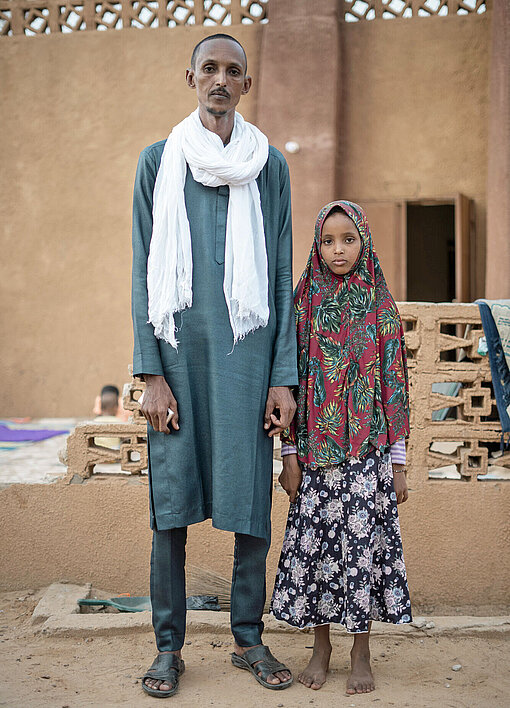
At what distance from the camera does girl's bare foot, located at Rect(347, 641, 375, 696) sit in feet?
8.23

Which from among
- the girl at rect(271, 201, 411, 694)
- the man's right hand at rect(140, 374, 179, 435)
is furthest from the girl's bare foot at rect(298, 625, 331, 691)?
the man's right hand at rect(140, 374, 179, 435)

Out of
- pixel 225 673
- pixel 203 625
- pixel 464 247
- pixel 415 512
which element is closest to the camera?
pixel 225 673

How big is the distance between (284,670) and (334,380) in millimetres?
1031

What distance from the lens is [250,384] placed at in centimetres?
249

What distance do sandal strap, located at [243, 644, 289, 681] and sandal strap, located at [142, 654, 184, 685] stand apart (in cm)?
26

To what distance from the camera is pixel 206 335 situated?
8.17ft

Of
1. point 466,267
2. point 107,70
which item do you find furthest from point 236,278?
point 107,70

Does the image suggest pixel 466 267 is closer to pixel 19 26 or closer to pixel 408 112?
pixel 408 112

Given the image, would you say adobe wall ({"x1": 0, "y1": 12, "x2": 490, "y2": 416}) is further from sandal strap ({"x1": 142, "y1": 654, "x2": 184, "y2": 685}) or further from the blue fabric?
sandal strap ({"x1": 142, "y1": 654, "x2": 184, "y2": 685})

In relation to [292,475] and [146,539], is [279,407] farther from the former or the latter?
[146,539]

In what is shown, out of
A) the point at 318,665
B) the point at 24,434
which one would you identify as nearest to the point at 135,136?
the point at 24,434

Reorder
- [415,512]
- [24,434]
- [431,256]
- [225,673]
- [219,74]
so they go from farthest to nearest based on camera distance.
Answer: [431,256] → [24,434] → [415,512] → [225,673] → [219,74]

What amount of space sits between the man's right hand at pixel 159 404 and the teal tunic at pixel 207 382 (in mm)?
30

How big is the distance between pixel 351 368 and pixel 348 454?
294 mm
